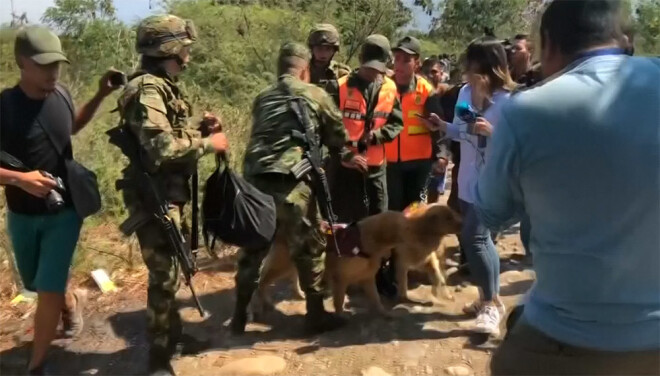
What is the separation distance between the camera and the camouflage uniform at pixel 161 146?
396cm

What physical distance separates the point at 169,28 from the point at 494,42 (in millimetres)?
2035

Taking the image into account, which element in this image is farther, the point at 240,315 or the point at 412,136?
the point at 412,136

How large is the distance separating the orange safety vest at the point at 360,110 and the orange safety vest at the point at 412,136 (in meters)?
0.29

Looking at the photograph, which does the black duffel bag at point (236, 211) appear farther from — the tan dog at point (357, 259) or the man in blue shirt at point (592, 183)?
the man in blue shirt at point (592, 183)

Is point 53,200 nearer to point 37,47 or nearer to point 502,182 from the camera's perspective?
point 37,47

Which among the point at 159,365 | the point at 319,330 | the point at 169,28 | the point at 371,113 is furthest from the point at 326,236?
the point at 169,28

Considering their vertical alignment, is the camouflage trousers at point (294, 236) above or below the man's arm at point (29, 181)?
below

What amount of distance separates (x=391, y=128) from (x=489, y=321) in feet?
5.73

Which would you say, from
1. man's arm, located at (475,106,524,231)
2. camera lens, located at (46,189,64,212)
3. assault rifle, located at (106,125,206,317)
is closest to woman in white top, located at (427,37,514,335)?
assault rifle, located at (106,125,206,317)

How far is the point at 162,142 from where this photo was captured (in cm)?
395

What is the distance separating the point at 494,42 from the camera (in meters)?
4.46

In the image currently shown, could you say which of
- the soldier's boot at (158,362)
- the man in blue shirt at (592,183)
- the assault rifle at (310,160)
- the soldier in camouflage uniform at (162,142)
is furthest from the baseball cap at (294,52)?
the man in blue shirt at (592,183)

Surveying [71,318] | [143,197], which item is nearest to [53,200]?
[143,197]

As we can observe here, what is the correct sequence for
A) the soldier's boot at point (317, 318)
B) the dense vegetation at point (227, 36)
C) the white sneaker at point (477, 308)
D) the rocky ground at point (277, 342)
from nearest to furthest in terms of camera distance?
1. the rocky ground at point (277, 342)
2. the white sneaker at point (477, 308)
3. the soldier's boot at point (317, 318)
4. the dense vegetation at point (227, 36)
